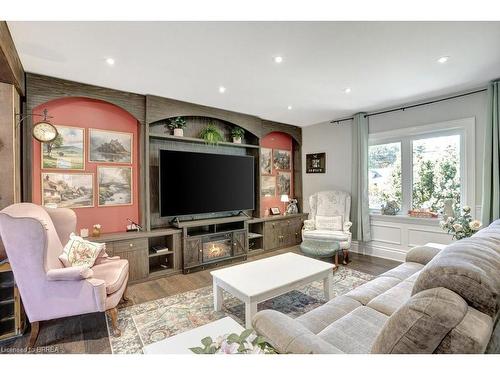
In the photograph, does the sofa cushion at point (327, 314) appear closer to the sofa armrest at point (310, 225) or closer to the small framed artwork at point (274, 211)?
the sofa armrest at point (310, 225)

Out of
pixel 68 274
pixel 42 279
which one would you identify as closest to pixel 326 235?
pixel 68 274

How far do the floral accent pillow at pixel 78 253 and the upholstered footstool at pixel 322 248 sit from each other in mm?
2706

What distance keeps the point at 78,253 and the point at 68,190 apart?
107cm

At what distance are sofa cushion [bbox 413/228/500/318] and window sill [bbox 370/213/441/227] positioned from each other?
2.95m

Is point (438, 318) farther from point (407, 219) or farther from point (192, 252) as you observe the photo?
point (407, 219)

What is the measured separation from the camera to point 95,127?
3.24 metres

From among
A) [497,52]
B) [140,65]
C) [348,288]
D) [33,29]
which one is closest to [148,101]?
[140,65]

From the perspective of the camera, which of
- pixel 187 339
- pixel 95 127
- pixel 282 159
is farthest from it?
pixel 282 159

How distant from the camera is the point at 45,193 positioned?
2.92 metres

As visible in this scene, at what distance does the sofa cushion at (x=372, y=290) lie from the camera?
188 centimetres

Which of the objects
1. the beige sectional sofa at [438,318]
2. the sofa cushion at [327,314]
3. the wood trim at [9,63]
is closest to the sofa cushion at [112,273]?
the beige sectional sofa at [438,318]

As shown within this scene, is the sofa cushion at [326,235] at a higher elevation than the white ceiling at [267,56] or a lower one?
lower

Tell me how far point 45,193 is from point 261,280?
2689 mm

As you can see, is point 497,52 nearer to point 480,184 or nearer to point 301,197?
point 480,184
